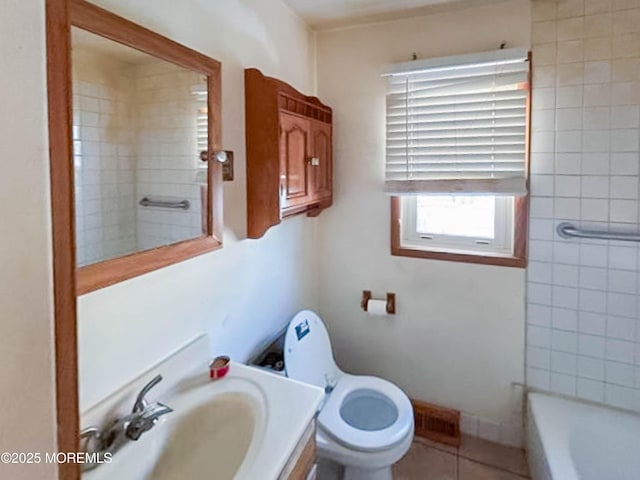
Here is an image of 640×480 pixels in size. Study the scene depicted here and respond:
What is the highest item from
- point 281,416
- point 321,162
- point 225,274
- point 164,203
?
point 321,162

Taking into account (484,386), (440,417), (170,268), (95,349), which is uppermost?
(170,268)

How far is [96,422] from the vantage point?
3.30 ft

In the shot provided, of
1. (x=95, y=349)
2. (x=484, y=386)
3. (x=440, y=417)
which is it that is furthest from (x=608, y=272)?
(x=95, y=349)

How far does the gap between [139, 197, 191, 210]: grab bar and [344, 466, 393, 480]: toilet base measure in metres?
1.20

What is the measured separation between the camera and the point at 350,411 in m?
1.88

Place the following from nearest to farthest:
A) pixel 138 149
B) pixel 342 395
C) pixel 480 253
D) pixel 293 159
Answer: pixel 138 149 → pixel 293 159 → pixel 342 395 → pixel 480 253

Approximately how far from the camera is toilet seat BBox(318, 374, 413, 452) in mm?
1536

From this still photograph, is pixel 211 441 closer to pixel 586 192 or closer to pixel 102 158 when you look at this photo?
pixel 102 158

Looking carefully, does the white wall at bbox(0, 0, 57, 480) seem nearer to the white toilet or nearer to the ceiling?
the white toilet

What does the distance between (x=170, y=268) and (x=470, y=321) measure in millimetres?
1504

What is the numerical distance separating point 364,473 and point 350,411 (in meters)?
0.31

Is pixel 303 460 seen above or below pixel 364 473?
above

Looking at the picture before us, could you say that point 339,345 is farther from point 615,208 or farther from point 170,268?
point 615,208

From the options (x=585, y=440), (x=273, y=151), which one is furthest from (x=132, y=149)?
(x=585, y=440)
